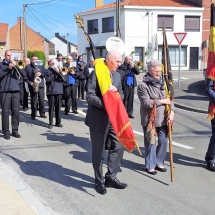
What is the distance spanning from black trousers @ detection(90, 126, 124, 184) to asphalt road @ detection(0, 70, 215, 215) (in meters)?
0.27

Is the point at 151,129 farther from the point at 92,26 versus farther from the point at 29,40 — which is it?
the point at 29,40

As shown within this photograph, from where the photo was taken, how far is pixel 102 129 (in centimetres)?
488

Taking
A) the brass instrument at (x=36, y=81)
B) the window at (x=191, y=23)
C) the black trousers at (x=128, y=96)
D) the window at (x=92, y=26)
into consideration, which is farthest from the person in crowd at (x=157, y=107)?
the window at (x=92, y=26)

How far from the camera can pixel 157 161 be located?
6.02m

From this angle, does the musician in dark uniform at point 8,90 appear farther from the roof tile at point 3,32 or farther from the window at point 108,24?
the roof tile at point 3,32

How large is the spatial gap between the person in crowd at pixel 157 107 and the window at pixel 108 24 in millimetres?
34902

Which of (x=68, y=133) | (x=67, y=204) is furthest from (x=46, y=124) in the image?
(x=67, y=204)

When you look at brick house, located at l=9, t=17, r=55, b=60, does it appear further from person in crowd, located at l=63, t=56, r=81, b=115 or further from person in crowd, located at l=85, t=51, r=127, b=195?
person in crowd, located at l=85, t=51, r=127, b=195

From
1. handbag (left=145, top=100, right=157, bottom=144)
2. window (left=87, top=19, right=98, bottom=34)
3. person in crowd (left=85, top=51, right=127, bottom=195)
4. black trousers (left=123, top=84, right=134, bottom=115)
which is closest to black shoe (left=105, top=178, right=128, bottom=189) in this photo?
person in crowd (left=85, top=51, right=127, bottom=195)

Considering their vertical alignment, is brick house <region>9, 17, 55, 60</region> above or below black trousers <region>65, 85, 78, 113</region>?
above

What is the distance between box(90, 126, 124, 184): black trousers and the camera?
16.1 feet

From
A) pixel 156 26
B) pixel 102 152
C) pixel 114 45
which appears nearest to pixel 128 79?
pixel 114 45

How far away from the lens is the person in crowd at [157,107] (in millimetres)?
5574

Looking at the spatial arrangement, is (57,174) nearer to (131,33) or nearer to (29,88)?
(29,88)
